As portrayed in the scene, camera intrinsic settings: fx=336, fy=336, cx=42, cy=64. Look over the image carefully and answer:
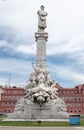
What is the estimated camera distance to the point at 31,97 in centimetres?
4741

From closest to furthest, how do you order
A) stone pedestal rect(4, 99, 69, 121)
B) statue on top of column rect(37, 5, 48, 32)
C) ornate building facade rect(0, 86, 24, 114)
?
stone pedestal rect(4, 99, 69, 121) < statue on top of column rect(37, 5, 48, 32) < ornate building facade rect(0, 86, 24, 114)

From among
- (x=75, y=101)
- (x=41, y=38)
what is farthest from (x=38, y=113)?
(x=75, y=101)

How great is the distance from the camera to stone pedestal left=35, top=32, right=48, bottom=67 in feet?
169

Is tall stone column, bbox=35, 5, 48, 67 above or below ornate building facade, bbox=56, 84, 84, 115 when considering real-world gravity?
above

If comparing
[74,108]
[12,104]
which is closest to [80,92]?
[74,108]

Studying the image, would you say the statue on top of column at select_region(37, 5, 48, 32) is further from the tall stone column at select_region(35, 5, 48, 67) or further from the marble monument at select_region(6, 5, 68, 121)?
the marble monument at select_region(6, 5, 68, 121)

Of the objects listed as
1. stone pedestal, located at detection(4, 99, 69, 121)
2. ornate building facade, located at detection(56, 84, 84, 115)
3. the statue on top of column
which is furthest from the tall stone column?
ornate building facade, located at detection(56, 84, 84, 115)

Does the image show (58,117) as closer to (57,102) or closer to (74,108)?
(57,102)

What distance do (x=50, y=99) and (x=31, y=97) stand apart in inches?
107

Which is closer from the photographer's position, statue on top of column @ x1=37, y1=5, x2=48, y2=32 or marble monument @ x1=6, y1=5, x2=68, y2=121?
marble monument @ x1=6, y1=5, x2=68, y2=121

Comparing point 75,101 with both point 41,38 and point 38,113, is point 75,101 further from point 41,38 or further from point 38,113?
point 38,113

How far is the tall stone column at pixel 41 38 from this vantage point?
169 ft

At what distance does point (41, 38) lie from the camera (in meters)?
52.6

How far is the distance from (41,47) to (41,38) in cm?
152
